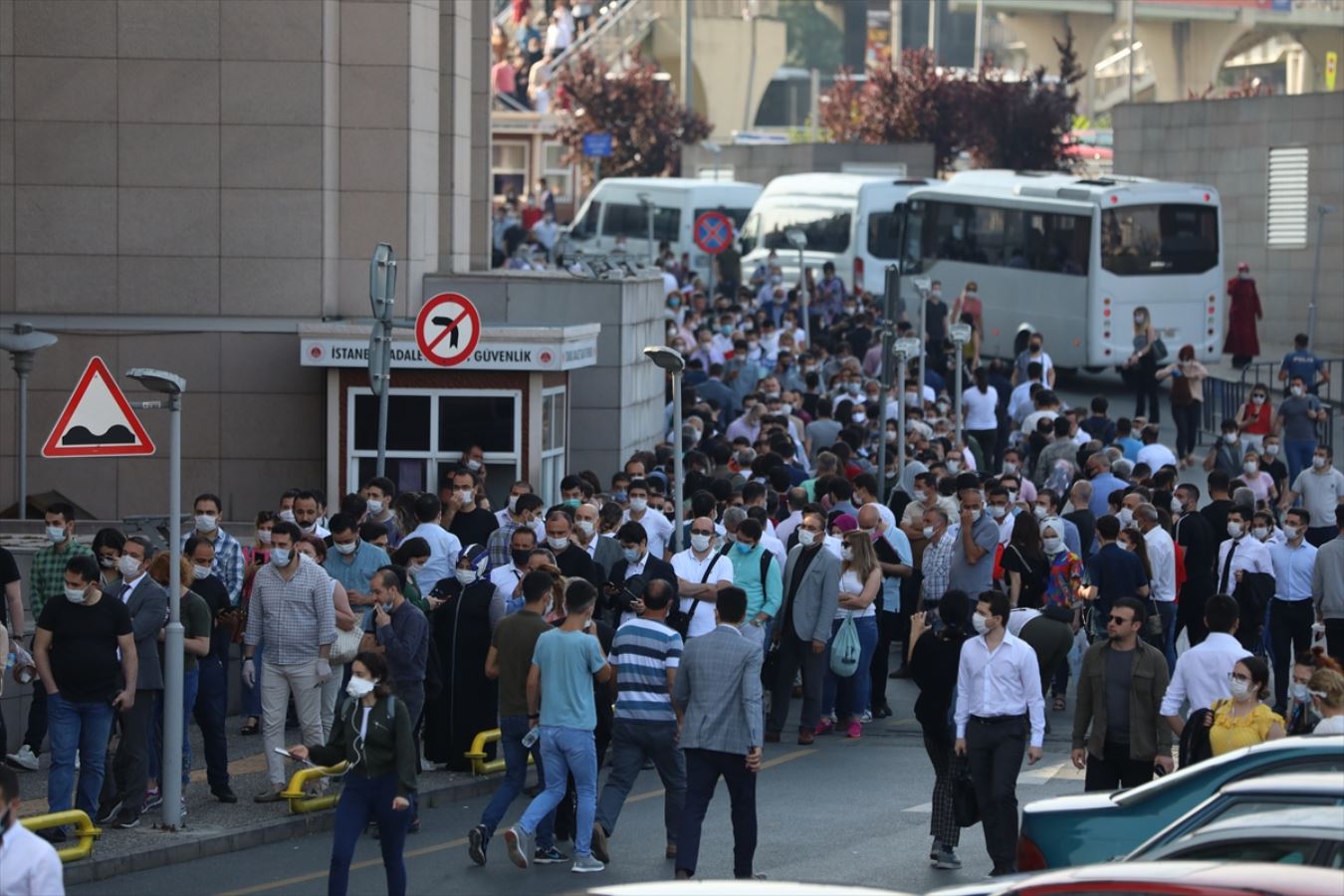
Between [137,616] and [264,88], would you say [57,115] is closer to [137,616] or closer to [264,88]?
[264,88]

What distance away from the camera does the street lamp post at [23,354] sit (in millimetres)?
19891

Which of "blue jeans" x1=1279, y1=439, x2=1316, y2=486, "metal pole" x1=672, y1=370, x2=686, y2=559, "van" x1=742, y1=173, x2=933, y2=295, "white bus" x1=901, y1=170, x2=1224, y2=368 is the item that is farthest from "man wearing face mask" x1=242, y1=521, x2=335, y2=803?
"van" x1=742, y1=173, x2=933, y2=295

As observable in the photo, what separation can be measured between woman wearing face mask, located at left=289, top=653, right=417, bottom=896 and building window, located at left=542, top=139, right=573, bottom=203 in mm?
62893

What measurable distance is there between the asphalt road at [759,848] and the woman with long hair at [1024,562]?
1655mm

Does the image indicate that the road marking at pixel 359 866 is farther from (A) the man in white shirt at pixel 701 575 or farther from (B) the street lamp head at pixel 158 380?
(B) the street lamp head at pixel 158 380

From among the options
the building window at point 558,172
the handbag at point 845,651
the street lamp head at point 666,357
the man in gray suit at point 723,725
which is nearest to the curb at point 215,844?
the man in gray suit at point 723,725

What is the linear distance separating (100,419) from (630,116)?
56.1m

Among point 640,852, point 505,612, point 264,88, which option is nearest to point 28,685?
point 505,612

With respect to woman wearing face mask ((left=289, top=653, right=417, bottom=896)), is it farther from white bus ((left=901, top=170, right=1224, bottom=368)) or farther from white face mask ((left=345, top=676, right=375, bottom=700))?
white bus ((left=901, top=170, right=1224, bottom=368))

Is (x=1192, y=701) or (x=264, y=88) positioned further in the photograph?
(x=264, y=88)

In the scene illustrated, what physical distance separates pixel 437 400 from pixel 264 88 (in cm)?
364

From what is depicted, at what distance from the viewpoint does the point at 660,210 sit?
50.2 meters

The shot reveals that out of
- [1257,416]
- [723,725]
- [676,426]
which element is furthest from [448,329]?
[1257,416]

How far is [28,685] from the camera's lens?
14695 mm
